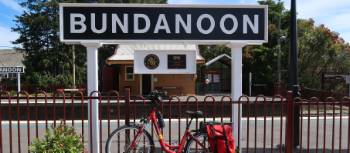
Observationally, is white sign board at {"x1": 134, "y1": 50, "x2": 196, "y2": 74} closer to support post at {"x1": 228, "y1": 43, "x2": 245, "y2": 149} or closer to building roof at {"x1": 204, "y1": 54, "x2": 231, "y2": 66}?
building roof at {"x1": 204, "y1": 54, "x2": 231, "y2": 66}

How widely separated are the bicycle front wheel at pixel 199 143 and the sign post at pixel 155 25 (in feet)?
2.76

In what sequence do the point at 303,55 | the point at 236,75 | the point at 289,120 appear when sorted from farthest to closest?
1. the point at 303,55
2. the point at 236,75
3. the point at 289,120

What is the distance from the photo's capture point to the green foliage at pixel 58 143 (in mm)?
5637

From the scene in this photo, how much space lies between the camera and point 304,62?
31.1 metres

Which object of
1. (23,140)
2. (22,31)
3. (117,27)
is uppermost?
(22,31)

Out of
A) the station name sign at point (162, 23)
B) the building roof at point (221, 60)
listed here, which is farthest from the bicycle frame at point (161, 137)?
the building roof at point (221, 60)

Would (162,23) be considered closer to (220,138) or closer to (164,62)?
(220,138)

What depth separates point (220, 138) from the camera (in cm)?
596

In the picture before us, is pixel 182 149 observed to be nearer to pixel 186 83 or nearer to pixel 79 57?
pixel 186 83

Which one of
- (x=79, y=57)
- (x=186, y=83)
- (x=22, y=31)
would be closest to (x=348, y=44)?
(x=186, y=83)

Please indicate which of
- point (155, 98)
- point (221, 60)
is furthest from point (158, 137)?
point (221, 60)

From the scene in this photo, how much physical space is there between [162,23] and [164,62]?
20678mm

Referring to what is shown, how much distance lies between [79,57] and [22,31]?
613 cm

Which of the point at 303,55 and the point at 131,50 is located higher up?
the point at 131,50
